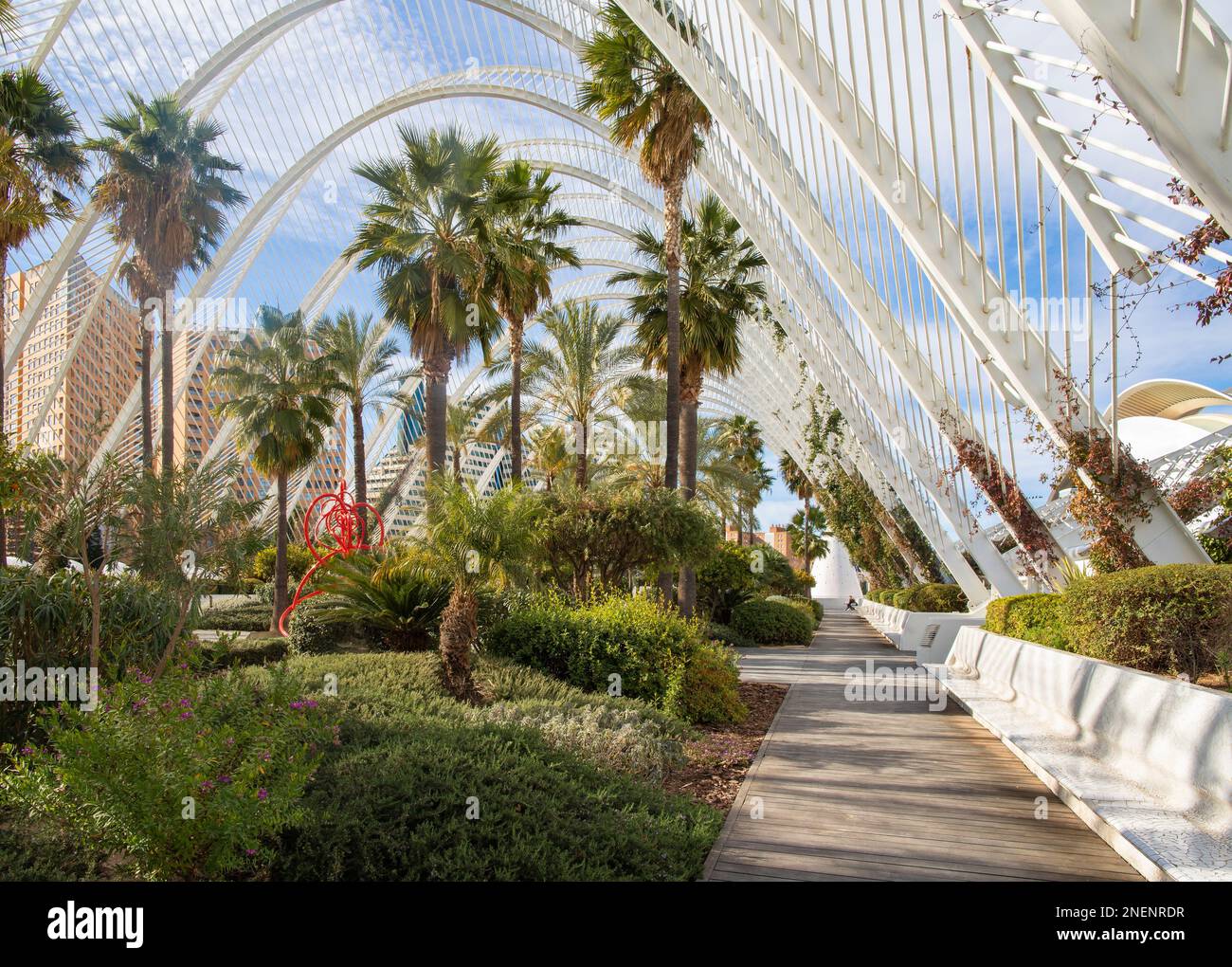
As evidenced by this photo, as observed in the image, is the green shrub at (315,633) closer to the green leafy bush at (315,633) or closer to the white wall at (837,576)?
the green leafy bush at (315,633)

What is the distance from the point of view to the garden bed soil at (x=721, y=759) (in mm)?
7133

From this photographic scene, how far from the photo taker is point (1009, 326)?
414 inches

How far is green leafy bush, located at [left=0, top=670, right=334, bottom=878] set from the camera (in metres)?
4.17

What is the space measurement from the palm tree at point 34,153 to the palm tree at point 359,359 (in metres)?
10.1

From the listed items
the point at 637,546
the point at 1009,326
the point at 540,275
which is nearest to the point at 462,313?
the point at 540,275

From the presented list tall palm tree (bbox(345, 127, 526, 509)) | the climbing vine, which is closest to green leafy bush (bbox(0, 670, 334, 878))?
the climbing vine

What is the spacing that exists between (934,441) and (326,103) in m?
22.8

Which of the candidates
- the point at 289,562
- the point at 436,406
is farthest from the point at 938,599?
the point at 289,562

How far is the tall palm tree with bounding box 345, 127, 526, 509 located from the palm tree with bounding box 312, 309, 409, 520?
11012 millimetres

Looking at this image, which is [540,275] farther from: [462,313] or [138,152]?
[138,152]

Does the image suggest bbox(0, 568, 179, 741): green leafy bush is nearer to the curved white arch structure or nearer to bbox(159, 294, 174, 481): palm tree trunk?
the curved white arch structure

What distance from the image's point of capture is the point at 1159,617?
789 cm

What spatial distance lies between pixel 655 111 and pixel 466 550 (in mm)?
10917

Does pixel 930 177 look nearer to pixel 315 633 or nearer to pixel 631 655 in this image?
pixel 631 655
